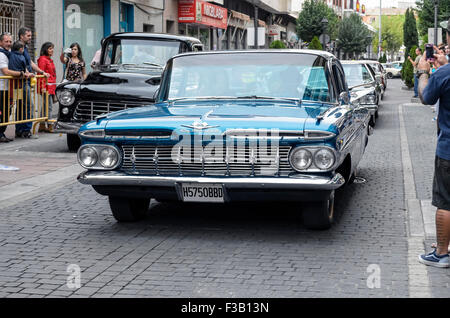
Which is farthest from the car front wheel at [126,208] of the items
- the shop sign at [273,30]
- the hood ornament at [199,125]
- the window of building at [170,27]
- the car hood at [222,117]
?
the shop sign at [273,30]

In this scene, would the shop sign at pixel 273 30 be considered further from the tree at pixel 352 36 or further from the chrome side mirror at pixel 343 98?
the chrome side mirror at pixel 343 98

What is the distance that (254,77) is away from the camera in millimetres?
7648

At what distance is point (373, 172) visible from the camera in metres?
11.0

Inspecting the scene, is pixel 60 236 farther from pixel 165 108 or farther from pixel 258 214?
pixel 258 214

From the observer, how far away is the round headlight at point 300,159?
6285 mm

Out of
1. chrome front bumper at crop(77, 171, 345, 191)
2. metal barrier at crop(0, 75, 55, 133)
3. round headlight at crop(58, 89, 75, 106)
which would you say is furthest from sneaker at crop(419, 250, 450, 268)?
metal barrier at crop(0, 75, 55, 133)

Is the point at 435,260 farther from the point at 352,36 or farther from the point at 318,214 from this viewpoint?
→ the point at 352,36

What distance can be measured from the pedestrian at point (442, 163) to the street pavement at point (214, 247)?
0.14 meters

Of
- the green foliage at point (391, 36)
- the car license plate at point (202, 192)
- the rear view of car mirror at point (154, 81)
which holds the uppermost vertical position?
the green foliage at point (391, 36)

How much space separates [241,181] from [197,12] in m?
30.1

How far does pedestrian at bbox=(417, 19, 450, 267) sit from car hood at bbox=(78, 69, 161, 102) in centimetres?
692

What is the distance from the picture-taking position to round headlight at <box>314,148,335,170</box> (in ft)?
20.6

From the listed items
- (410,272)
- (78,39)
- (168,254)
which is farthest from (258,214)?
(78,39)

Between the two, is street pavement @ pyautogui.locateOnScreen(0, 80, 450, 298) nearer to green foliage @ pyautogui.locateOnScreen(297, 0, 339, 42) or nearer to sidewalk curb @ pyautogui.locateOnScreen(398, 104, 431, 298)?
sidewalk curb @ pyautogui.locateOnScreen(398, 104, 431, 298)
